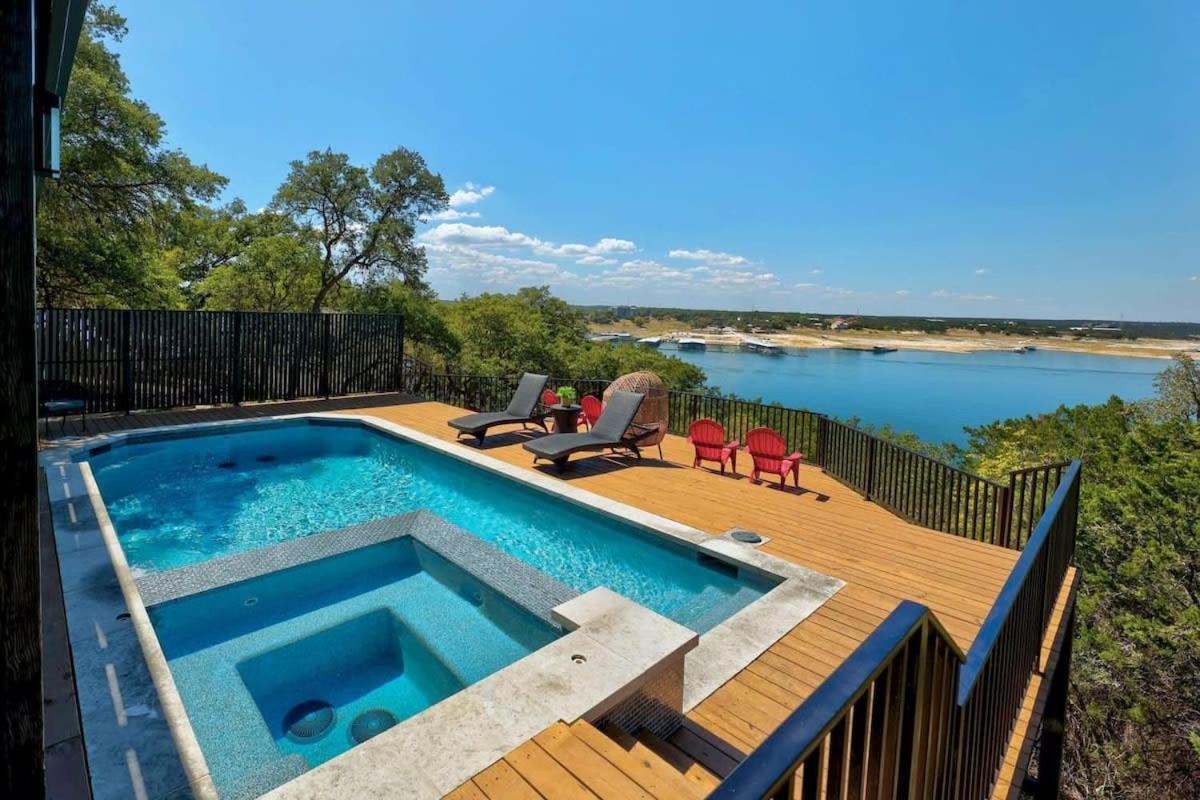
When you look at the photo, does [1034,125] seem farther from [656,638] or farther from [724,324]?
[724,324]

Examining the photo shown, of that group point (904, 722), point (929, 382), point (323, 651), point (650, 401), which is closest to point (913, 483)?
point (650, 401)

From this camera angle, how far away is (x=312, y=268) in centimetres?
1955

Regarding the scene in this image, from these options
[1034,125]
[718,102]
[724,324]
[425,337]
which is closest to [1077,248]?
[1034,125]

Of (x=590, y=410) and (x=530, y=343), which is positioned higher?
(x=530, y=343)

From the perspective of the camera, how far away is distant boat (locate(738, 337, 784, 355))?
2739 inches

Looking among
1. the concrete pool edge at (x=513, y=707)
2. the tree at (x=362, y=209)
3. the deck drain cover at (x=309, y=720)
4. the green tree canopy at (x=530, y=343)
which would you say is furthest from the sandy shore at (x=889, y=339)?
the concrete pool edge at (x=513, y=707)

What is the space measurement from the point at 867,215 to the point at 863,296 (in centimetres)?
2049

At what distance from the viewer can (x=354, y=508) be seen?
22.1 ft

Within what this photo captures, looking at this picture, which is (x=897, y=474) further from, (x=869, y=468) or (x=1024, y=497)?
(x=1024, y=497)

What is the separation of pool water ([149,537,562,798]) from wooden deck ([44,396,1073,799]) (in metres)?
1.54

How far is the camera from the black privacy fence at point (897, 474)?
17.6 feet

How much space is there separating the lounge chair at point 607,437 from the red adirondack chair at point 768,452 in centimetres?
160

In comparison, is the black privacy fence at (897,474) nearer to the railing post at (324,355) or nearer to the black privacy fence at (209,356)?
the black privacy fence at (209,356)

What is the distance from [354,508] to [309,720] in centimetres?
350
